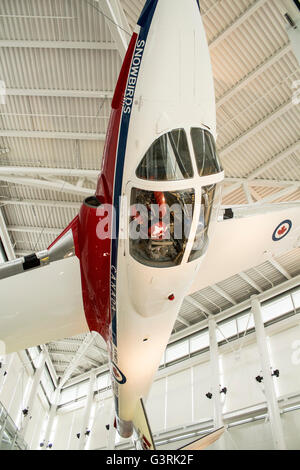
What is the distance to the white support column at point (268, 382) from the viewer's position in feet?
41.7

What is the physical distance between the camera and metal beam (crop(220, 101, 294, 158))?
493 inches

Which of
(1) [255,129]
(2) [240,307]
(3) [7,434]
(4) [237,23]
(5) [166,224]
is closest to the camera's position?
(5) [166,224]

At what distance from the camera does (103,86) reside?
12258mm

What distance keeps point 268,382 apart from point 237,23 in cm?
1362

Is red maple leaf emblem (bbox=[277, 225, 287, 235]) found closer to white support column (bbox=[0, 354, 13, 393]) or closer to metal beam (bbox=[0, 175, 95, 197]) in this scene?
metal beam (bbox=[0, 175, 95, 197])

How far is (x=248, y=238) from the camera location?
23.3 feet

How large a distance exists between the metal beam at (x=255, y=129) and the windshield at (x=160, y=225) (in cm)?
1020

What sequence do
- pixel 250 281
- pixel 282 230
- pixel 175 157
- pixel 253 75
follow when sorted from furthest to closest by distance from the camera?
pixel 250 281 → pixel 253 75 → pixel 282 230 → pixel 175 157

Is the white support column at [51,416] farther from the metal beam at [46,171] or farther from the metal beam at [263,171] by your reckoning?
the metal beam at [263,171]

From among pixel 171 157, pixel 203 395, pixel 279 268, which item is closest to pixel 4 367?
pixel 203 395

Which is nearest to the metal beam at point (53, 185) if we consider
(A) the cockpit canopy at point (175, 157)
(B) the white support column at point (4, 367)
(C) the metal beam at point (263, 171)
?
(C) the metal beam at point (263, 171)

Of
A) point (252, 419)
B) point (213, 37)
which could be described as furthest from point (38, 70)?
point (252, 419)

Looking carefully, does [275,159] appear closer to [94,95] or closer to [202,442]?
[94,95]
